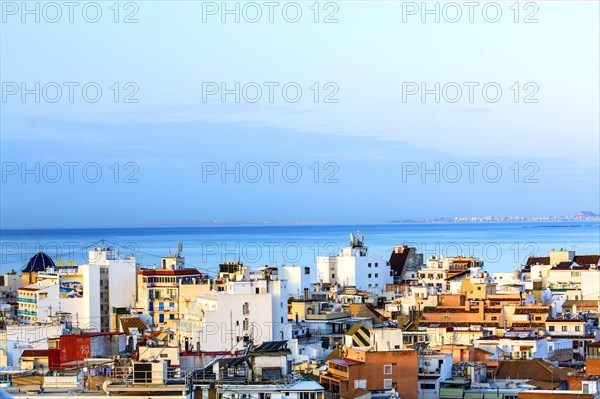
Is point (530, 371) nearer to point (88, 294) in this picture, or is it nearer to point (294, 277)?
point (88, 294)

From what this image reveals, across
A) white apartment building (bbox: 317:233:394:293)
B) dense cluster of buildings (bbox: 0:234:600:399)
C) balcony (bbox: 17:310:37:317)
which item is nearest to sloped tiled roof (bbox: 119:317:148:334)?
dense cluster of buildings (bbox: 0:234:600:399)

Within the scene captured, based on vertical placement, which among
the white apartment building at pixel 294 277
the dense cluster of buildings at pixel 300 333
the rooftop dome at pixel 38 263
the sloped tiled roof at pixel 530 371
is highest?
the rooftop dome at pixel 38 263

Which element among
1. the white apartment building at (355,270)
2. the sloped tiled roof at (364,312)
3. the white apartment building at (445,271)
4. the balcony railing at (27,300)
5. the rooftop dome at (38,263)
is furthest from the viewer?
the rooftop dome at (38,263)

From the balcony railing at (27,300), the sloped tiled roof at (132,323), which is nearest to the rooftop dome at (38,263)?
the balcony railing at (27,300)

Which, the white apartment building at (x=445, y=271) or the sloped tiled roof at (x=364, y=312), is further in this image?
the white apartment building at (x=445, y=271)

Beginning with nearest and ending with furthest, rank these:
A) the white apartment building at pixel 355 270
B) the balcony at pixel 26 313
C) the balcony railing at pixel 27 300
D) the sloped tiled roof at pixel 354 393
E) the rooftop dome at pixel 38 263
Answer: the sloped tiled roof at pixel 354 393 < the balcony at pixel 26 313 < the balcony railing at pixel 27 300 < the white apartment building at pixel 355 270 < the rooftop dome at pixel 38 263

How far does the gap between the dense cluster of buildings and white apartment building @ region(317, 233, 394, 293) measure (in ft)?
0.15

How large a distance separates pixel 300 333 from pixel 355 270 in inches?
684

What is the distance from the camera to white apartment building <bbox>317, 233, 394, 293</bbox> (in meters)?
46.3

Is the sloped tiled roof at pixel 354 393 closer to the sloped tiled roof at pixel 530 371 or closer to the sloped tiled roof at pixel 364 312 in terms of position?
the sloped tiled roof at pixel 530 371

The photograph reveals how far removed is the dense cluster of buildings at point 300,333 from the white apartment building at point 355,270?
5 cm

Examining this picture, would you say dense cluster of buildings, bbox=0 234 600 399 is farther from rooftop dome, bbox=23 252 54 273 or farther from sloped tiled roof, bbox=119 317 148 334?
rooftop dome, bbox=23 252 54 273

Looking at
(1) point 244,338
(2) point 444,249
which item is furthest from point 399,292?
(2) point 444,249

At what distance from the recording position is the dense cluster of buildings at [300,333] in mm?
17688
